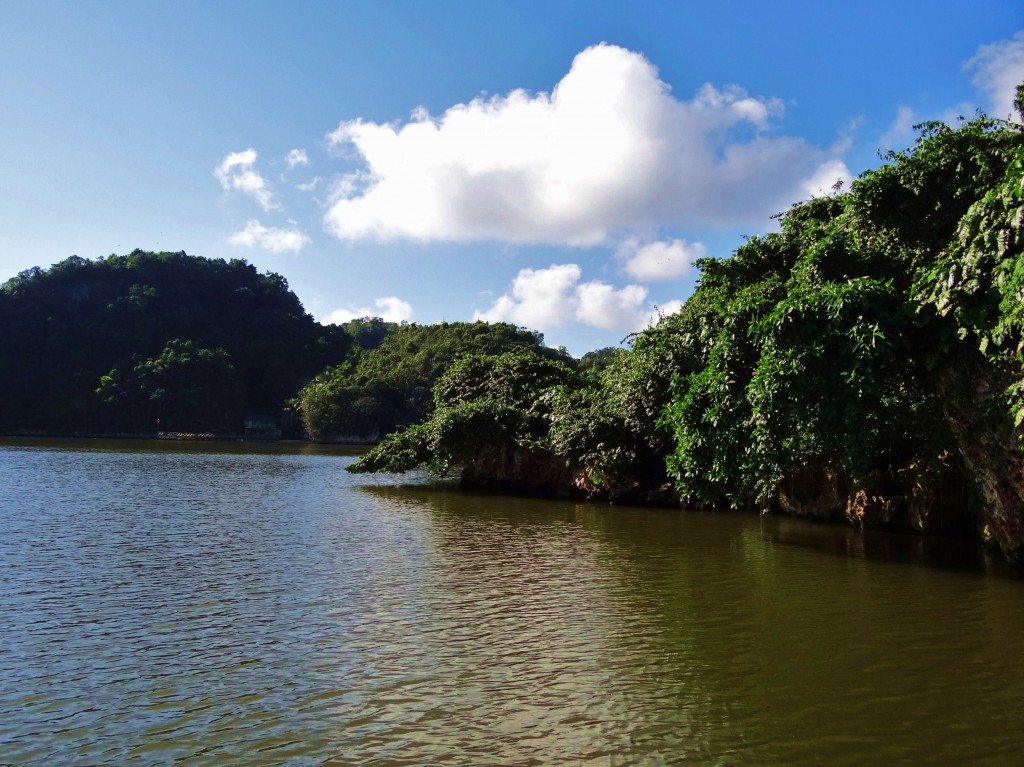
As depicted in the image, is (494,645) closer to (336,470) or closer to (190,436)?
(336,470)

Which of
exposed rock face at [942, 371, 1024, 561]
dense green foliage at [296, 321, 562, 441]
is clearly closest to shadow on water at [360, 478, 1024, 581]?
exposed rock face at [942, 371, 1024, 561]

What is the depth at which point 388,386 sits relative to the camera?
318 ft

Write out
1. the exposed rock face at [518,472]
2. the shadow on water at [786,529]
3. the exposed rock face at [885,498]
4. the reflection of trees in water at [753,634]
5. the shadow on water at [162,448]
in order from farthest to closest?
the shadow on water at [162,448] < the exposed rock face at [518,472] < the exposed rock face at [885,498] < the shadow on water at [786,529] < the reflection of trees in water at [753,634]

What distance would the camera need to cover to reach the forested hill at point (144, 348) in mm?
97062

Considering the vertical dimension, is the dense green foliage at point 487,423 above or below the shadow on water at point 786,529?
above

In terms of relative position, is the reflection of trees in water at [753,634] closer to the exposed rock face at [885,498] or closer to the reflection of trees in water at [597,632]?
the reflection of trees in water at [597,632]

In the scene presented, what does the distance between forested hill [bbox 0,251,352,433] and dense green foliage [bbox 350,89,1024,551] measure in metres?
91.9

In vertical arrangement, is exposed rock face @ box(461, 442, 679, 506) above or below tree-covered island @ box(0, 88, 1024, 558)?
below

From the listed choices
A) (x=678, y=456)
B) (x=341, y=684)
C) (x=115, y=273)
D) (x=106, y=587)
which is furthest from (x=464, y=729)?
(x=115, y=273)

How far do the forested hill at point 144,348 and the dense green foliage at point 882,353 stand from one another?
91854 millimetres

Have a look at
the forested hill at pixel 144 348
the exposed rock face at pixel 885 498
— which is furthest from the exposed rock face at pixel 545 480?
the forested hill at pixel 144 348

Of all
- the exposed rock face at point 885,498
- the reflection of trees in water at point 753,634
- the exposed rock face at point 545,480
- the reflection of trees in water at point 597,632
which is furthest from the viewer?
the exposed rock face at point 545,480

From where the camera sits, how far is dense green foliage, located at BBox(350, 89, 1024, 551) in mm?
12062

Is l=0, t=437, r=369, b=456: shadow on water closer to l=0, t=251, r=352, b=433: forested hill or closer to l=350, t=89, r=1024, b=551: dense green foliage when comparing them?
l=0, t=251, r=352, b=433: forested hill
